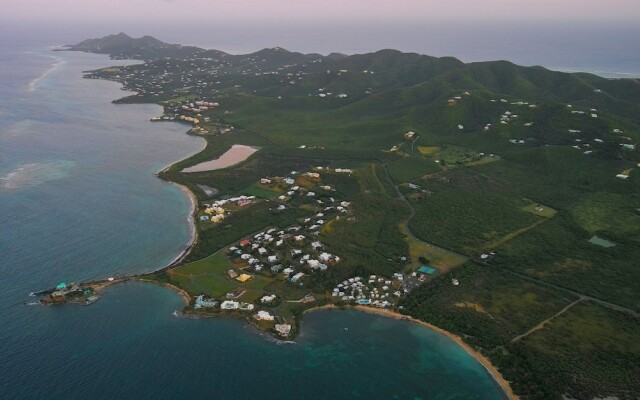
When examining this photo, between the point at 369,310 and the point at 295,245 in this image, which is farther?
the point at 295,245

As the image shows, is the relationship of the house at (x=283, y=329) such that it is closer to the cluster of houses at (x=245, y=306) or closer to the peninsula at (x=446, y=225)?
the cluster of houses at (x=245, y=306)

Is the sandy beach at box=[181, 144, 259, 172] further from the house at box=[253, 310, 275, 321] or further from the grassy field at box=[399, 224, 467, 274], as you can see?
the house at box=[253, 310, 275, 321]

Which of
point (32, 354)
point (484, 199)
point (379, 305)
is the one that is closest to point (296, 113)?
point (484, 199)

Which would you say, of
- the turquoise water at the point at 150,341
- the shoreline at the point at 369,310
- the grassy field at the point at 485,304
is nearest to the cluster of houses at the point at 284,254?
the shoreline at the point at 369,310

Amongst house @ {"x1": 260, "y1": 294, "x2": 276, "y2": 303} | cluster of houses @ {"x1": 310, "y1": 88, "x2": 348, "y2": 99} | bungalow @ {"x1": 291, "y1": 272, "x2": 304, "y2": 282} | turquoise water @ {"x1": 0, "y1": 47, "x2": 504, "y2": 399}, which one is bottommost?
turquoise water @ {"x1": 0, "y1": 47, "x2": 504, "y2": 399}

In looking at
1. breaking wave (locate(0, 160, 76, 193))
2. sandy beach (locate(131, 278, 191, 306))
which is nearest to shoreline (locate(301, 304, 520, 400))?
sandy beach (locate(131, 278, 191, 306))

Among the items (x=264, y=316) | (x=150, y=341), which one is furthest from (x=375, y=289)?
(x=150, y=341)

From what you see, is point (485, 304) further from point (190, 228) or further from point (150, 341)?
point (190, 228)
